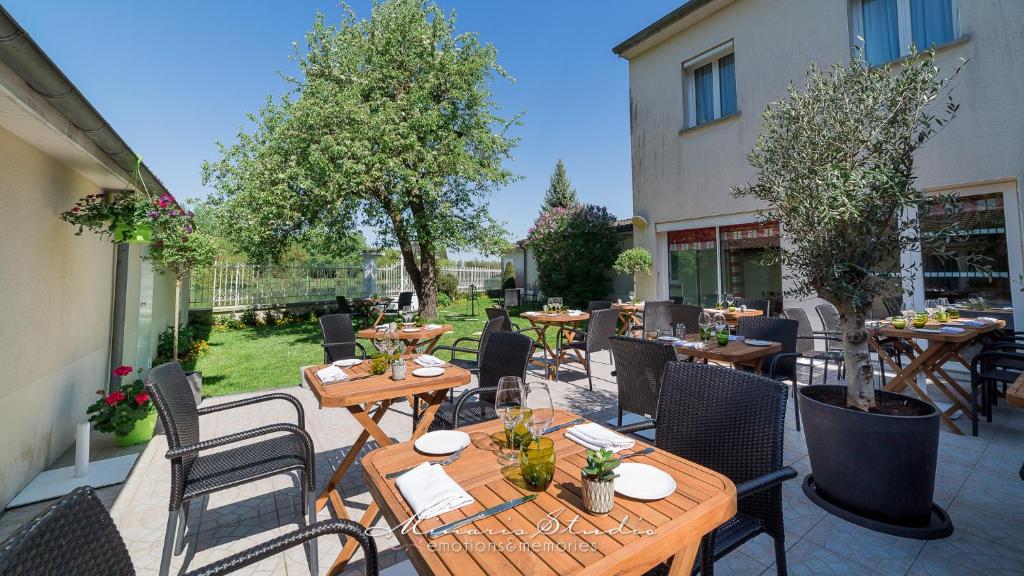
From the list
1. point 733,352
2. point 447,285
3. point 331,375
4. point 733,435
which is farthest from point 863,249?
point 447,285

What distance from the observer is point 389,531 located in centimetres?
100

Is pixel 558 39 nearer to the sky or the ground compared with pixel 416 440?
nearer to the sky

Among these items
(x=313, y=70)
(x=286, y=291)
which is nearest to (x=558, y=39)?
(x=313, y=70)

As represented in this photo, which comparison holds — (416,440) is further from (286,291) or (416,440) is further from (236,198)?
(286,291)

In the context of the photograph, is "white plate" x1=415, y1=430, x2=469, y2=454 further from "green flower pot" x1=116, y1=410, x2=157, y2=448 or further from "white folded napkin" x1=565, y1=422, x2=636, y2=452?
"green flower pot" x1=116, y1=410, x2=157, y2=448

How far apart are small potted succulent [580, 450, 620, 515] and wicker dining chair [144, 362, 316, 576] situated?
1.55 meters

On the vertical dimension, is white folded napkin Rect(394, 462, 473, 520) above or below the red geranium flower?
above

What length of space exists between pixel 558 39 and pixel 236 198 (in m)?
8.31

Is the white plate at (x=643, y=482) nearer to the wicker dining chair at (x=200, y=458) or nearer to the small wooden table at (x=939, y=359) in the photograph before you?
the wicker dining chair at (x=200, y=458)

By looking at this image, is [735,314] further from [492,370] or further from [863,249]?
[492,370]

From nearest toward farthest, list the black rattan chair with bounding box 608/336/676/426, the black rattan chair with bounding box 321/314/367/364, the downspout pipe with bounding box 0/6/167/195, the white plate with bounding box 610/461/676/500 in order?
the white plate with bounding box 610/461/676/500 < the downspout pipe with bounding box 0/6/167/195 < the black rattan chair with bounding box 608/336/676/426 < the black rattan chair with bounding box 321/314/367/364

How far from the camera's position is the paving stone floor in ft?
6.30

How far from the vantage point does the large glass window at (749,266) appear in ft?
23.3

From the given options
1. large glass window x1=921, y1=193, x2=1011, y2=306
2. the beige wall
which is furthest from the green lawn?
large glass window x1=921, y1=193, x2=1011, y2=306
